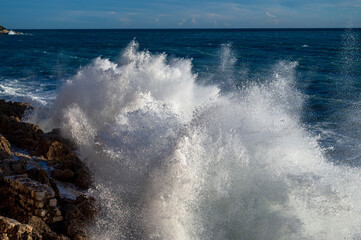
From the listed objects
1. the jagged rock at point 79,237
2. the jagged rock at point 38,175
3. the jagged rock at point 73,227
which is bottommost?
the jagged rock at point 79,237

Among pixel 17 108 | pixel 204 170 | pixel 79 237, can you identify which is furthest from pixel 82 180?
pixel 17 108

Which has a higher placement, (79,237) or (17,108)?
(17,108)

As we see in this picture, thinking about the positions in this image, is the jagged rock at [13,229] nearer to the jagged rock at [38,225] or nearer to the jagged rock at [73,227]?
the jagged rock at [38,225]

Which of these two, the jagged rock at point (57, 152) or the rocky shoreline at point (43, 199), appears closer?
the rocky shoreline at point (43, 199)

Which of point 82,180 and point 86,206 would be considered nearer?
point 86,206

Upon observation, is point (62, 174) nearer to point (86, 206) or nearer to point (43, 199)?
point (86, 206)

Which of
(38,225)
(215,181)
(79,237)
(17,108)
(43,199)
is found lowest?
(79,237)

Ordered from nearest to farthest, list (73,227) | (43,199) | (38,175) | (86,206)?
1. (43,199)
2. (73,227)
3. (38,175)
4. (86,206)

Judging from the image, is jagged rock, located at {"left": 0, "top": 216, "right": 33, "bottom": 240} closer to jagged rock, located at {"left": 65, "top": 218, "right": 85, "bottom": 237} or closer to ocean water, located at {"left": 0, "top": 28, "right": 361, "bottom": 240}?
jagged rock, located at {"left": 65, "top": 218, "right": 85, "bottom": 237}

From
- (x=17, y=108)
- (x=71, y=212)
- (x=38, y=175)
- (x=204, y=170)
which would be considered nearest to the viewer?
(x=71, y=212)

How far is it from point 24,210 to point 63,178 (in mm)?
1604

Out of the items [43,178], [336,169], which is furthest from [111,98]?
[336,169]

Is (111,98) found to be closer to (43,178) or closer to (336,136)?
(43,178)

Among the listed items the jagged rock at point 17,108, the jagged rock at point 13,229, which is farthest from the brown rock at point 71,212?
the jagged rock at point 17,108
